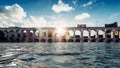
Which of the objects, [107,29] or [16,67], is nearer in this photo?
[16,67]

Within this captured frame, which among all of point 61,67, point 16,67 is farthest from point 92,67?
point 16,67

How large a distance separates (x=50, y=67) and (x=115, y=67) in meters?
4.46

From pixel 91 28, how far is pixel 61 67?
187m

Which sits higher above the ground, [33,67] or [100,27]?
[100,27]

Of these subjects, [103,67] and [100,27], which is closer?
[103,67]

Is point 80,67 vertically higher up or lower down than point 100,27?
lower down

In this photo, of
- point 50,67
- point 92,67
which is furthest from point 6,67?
point 92,67

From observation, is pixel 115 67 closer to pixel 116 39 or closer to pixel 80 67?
pixel 80 67

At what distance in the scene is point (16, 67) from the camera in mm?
13641

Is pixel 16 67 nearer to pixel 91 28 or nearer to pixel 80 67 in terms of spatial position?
pixel 80 67

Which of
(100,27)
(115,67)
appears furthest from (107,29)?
(115,67)

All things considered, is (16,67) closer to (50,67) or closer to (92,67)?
(50,67)

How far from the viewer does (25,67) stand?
13.7m

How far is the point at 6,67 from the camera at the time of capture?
44.4ft
